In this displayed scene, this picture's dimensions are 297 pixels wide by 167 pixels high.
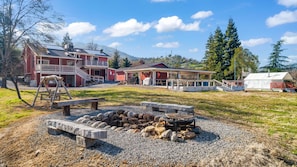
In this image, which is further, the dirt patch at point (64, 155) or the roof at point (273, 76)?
the roof at point (273, 76)

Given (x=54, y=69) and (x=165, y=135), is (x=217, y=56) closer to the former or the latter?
(x=54, y=69)

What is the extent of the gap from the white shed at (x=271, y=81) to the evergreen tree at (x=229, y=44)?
35.4ft

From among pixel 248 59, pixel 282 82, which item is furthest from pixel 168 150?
pixel 248 59

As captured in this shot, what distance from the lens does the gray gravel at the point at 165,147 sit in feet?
14.1

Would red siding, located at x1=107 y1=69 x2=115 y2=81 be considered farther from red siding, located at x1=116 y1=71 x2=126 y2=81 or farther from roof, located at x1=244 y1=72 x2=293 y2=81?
roof, located at x1=244 y1=72 x2=293 y2=81

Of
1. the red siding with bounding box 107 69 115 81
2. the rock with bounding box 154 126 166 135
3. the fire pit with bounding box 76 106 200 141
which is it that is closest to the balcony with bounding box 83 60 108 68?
the red siding with bounding box 107 69 115 81

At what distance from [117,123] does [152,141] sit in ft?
10.1

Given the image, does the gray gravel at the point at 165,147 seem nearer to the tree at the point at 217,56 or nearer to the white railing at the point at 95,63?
the white railing at the point at 95,63

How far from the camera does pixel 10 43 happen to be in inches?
882

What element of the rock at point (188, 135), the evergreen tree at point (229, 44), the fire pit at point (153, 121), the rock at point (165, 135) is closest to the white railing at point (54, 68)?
the fire pit at point (153, 121)

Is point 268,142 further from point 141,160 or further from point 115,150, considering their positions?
point 115,150

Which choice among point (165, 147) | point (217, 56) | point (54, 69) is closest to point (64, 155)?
point (165, 147)

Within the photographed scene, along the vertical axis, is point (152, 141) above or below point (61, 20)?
below

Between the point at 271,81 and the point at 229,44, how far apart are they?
56.3 feet
